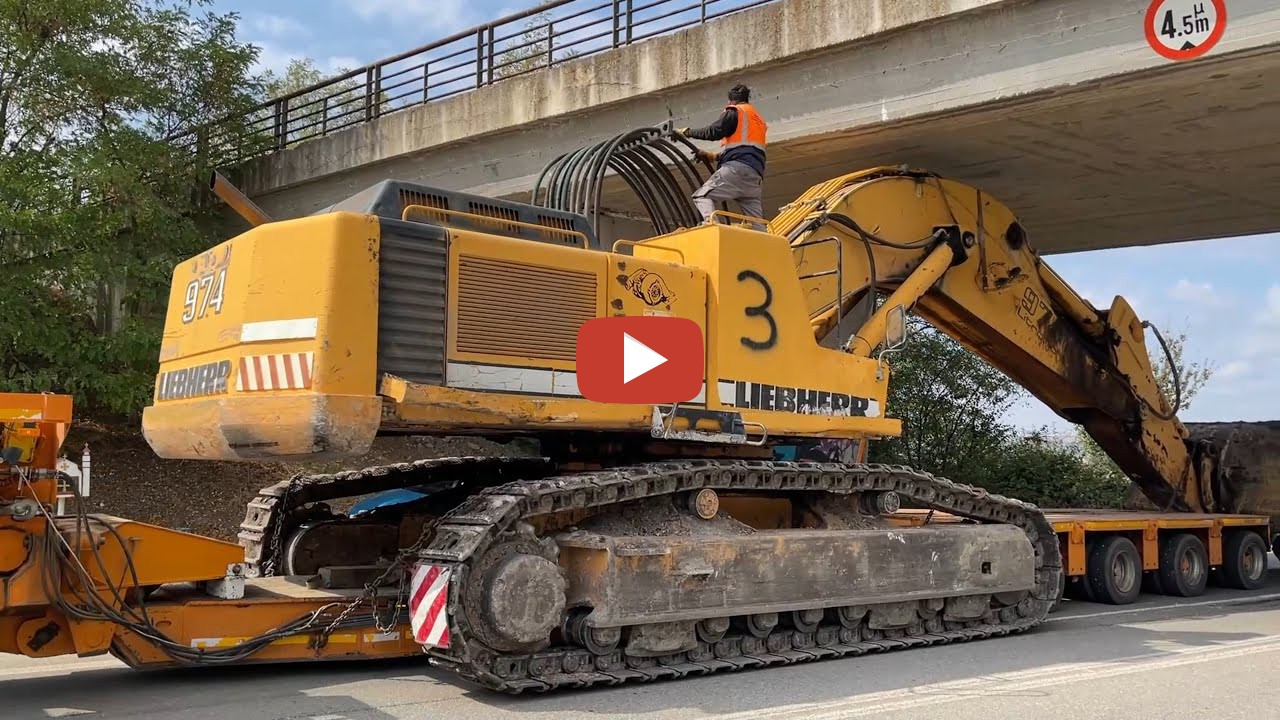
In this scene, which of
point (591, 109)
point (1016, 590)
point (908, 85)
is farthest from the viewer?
point (591, 109)

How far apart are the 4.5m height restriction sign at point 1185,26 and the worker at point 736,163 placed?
355 cm

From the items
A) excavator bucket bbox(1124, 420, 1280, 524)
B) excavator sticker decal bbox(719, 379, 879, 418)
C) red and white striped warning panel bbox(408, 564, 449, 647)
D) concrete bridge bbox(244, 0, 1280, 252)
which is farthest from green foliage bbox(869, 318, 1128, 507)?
red and white striped warning panel bbox(408, 564, 449, 647)

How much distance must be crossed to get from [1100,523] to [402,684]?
7476 millimetres

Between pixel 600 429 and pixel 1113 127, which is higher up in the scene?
pixel 1113 127

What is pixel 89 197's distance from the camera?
53.5 feet

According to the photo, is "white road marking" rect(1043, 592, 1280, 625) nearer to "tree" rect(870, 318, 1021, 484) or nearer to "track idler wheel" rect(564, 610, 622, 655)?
"track idler wheel" rect(564, 610, 622, 655)

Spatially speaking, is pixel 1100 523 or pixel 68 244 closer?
pixel 1100 523

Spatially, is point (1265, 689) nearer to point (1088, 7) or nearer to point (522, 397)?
point (522, 397)

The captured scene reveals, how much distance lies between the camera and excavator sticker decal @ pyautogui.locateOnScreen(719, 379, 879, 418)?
8.05 m

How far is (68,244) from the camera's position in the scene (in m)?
15.7

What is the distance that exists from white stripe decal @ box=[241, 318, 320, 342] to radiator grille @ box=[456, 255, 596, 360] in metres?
0.88

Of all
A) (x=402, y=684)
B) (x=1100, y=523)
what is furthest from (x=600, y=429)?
(x=1100, y=523)

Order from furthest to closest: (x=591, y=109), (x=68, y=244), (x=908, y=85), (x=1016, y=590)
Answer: (x=68, y=244) < (x=591, y=109) < (x=908, y=85) < (x=1016, y=590)

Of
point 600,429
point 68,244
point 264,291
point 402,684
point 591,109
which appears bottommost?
point 402,684
